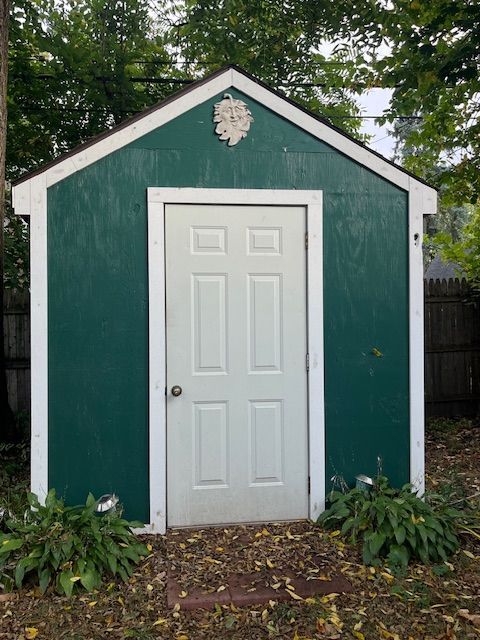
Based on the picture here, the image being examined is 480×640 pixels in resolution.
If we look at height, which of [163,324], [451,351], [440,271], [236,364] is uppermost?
[440,271]

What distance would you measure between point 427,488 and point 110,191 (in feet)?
12.0

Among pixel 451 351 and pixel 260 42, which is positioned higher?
pixel 260 42

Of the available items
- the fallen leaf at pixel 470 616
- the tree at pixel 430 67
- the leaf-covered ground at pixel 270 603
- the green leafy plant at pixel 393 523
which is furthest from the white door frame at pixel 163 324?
the tree at pixel 430 67

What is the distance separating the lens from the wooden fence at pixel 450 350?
789 cm

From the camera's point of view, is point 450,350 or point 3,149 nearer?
point 3,149

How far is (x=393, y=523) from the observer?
3.61 m

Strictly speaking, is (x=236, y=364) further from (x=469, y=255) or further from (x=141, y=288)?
(x=469, y=255)

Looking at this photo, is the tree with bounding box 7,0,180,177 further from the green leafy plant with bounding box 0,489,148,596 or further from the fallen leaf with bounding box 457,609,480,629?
the fallen leaf with bounding box 457,609,480,629

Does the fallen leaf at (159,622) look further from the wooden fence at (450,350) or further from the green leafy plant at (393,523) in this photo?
the wooden fence at (450,350)

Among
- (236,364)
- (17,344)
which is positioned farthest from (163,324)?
(17,344)

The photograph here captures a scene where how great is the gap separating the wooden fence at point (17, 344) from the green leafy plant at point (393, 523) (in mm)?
4230

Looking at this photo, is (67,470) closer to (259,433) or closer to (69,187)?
(259,433)

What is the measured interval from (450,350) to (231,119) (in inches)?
207

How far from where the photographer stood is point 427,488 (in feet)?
16.3
